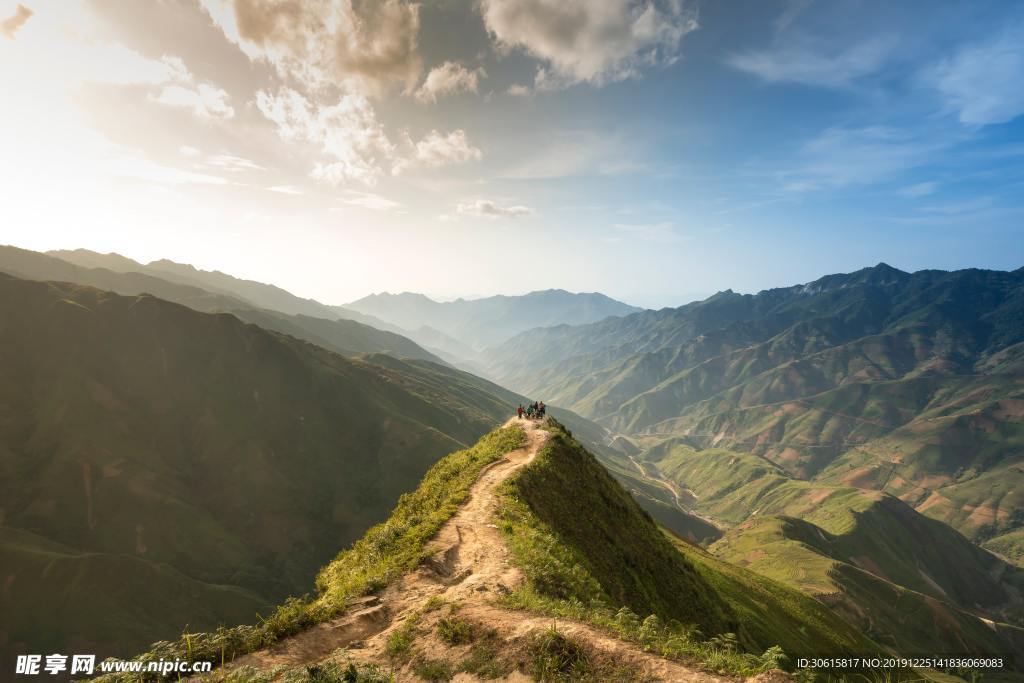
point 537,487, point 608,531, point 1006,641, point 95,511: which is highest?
point 537,487

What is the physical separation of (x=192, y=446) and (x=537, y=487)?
144188mm

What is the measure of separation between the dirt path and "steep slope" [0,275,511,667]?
311 feet

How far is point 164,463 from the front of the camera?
4934 inches

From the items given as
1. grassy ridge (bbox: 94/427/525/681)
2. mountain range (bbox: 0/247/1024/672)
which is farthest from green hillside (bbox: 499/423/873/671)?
grassy ridge (bbox: 94/427/525/681)

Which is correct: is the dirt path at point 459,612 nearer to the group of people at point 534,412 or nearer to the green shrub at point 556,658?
the green shrub at point 556,658

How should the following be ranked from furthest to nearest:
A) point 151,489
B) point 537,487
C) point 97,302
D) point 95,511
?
point 97,302
point 151,489
point 95,511
point 537,487

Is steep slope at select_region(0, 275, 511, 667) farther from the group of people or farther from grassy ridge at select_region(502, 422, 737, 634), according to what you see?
grassy ridge at select_region(502, 422, 737, 634)

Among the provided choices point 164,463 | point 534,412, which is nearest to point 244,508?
point 164,463

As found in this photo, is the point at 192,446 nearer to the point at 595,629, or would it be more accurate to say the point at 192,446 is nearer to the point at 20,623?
the point at 20,623

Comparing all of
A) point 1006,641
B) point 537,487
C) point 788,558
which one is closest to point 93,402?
point 537,487

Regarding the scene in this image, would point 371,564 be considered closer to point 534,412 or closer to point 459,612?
point 459,612

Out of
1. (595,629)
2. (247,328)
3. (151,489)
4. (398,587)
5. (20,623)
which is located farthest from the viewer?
(247,328)

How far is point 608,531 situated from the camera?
3291cm

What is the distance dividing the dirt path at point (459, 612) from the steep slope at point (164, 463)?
94.9 m
